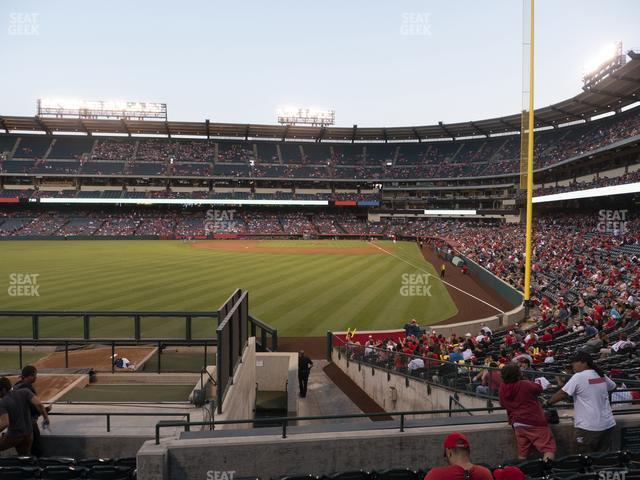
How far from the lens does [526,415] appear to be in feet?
15.5

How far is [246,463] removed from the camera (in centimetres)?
474

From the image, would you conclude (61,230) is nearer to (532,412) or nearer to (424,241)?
(424,241)

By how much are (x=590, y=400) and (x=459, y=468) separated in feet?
9.23

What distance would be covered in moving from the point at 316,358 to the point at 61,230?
64.2m

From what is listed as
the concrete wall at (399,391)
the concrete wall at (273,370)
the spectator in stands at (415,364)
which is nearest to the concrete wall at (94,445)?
the concrete wall at (399,391)

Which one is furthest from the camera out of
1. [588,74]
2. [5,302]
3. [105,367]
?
[588,74]

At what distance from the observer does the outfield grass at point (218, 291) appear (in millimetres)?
18375

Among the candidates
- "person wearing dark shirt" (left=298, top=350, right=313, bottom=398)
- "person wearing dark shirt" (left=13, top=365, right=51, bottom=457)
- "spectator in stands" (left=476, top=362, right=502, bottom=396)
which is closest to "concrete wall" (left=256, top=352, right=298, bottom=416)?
"person wearing dark shirt" (left=298, top=350, right=313, bottom=398)

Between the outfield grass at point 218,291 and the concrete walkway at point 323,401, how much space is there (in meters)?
3.58

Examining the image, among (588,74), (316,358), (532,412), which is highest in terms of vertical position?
(588,74)

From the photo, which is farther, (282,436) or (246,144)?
(246,144)

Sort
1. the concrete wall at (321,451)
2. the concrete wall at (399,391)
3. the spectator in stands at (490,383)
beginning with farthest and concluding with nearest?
the concrete wall at (399,391) → the spectator in stands at (490,383) → the concrete wall at (321,451)

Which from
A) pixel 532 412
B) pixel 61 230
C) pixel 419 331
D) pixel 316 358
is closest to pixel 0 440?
pixel 532 412

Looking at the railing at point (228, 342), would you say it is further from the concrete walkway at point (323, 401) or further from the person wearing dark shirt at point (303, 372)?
the concrete walkway at point (323, 401)
